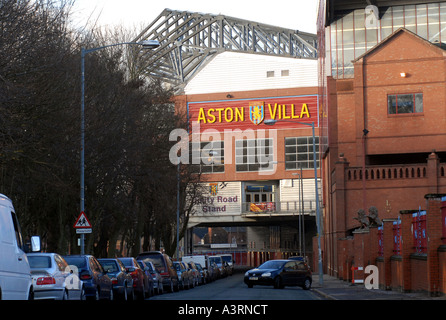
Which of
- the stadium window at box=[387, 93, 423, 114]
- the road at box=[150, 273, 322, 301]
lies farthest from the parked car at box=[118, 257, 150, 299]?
the stadium window at box=[387, 93, 423, 114]

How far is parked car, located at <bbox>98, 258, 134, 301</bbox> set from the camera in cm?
2262

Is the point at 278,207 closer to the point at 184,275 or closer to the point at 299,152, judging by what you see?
the point at 299,152

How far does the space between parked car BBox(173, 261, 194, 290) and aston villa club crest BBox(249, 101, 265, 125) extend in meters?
39.1

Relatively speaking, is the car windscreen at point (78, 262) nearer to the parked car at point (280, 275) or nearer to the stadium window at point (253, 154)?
the parked car at point (280, 275)

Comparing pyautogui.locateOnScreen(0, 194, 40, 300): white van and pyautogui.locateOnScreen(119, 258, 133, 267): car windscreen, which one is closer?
pyautogui.locateOnScreen(0, 194, 40, 300): white van

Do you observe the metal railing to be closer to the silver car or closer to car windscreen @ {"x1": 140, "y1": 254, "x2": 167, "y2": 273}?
car windscreen @ {"x1": 140, "y1": 254, "x2": 167, "y2": 273}

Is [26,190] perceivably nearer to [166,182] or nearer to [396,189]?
[166,182]

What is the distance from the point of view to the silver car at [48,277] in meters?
15.9

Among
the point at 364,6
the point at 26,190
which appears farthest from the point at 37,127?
the point at 364,6

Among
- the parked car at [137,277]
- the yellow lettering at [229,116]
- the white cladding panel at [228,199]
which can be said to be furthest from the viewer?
the yellow lettering at [229,116]

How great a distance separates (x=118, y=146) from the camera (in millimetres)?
32125

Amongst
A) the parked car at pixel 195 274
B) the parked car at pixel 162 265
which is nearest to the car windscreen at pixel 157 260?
the parked car at pixel 162 265

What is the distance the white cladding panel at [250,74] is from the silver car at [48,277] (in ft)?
206
